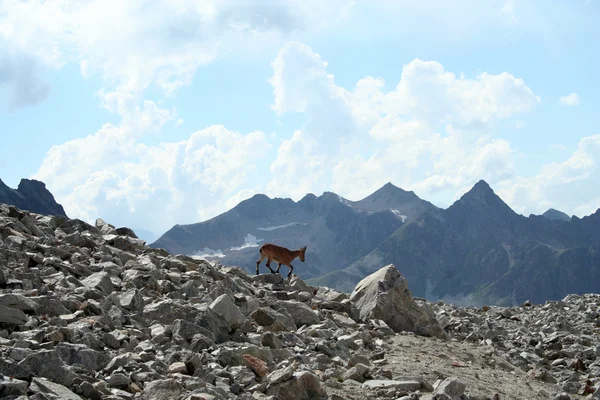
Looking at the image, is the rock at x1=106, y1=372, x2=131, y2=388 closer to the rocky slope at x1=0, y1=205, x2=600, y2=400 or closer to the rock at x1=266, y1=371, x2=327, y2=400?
the rocky slope at x1=0, y1=205, x2=600, y2=400

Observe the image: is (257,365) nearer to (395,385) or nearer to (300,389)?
(300,389)

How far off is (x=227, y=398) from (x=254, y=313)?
6643 millimetres

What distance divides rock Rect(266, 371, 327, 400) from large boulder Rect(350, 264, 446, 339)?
37.0 feet

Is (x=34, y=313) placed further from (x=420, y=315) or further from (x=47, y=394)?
(x=420, y=315)

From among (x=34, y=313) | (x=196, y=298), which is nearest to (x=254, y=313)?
(x=196, y=298)

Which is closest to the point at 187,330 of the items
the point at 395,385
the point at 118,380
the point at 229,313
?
the point at 229,313

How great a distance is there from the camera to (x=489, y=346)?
23.2 m

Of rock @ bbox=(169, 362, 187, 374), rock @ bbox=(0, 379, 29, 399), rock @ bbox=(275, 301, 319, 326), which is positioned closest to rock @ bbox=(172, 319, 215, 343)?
rock @ bbox=(169, 362, 187, 374)

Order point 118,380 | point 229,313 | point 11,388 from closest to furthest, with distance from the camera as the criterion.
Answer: point 11,388, point 118,380, point 229,313

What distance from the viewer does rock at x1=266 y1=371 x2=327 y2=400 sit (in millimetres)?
10906

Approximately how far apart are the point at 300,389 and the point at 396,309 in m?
12.6

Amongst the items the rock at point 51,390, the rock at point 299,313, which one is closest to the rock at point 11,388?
the rock at point 51,390

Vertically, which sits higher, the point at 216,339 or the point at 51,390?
the point at 216,339

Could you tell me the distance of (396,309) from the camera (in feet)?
75.8
